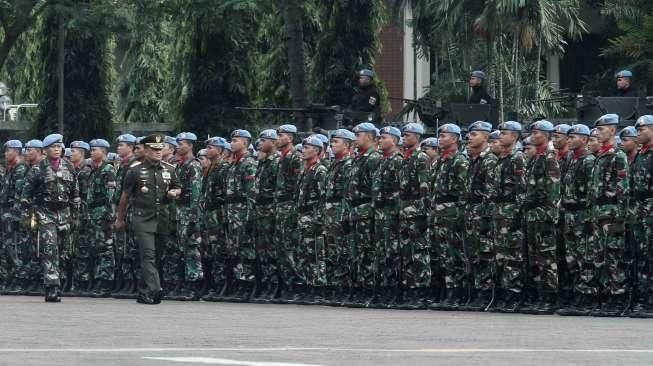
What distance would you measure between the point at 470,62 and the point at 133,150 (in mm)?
15918

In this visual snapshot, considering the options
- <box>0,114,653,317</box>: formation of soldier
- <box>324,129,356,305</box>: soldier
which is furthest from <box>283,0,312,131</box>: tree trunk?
<box>324,129,356,305</box>: soldier

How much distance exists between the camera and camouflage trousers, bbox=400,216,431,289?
70.2 ft

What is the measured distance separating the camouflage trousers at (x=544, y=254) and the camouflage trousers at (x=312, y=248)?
3.02m

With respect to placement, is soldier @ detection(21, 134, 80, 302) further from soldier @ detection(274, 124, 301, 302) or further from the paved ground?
soldier @ detection(274, 124, 301, 302)

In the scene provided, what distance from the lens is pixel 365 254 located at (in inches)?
872

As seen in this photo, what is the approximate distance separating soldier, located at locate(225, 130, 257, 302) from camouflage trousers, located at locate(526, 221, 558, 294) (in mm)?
4376

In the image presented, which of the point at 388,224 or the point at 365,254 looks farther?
the point at 365,254

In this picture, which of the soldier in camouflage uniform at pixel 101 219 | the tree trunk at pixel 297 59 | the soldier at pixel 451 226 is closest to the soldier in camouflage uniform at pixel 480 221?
the soldier at pixel 451 226

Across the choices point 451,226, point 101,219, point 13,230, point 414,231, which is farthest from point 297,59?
point 451,226

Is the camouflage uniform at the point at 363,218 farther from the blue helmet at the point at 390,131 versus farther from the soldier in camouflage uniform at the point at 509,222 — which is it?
the soldier in camouflage uniform at the point at 509,222

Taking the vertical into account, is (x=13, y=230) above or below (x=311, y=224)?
below

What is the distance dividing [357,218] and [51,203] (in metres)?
4.03

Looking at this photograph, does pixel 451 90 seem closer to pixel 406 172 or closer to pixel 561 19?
pixel 561 19

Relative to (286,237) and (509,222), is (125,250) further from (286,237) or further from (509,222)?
(509,222)
